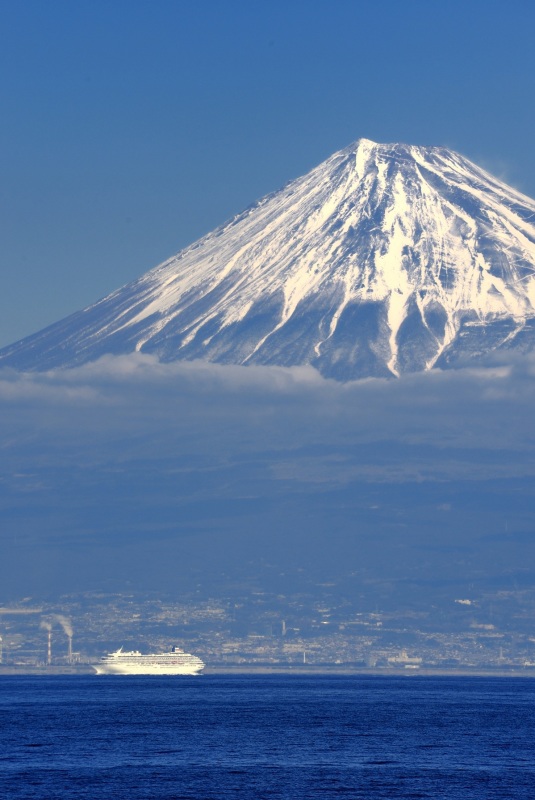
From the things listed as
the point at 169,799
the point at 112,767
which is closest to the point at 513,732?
the point at 112,767

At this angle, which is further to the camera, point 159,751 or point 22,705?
point 22,705

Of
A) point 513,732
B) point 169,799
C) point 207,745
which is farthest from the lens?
point 513,732

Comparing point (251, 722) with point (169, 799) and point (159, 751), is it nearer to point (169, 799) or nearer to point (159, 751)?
point (159, 751)

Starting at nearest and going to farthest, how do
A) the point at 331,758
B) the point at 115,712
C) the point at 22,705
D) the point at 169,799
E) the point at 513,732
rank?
the point at 169,799, the point at 331,758, the point at 513,732, the point at 115,712, the point at 22,705

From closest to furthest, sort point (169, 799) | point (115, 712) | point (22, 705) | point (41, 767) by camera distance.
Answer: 1. point (169, 799)
2. point (41, 767)
3. point (115, 712)
4. point (22, 705)

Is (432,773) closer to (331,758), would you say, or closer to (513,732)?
(331,758)

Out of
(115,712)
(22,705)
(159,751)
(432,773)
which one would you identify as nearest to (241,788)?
(432,773)
